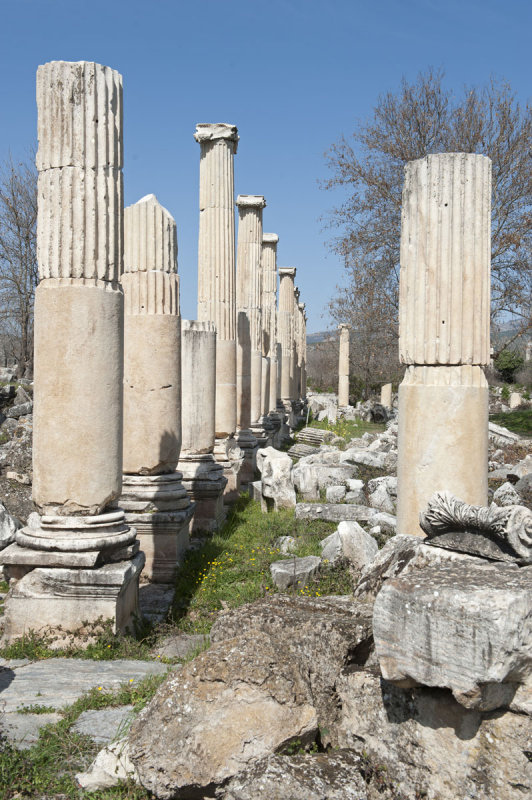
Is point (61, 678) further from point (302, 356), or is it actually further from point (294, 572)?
point (302, 356)

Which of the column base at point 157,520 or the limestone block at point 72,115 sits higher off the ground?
the limestone block at point 72,115

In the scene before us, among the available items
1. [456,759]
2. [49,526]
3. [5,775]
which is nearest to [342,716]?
[456,759]

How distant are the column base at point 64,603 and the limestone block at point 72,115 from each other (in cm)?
318

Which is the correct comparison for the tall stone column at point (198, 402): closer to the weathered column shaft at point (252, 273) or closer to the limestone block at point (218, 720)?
the limestone block at point (218, 720)

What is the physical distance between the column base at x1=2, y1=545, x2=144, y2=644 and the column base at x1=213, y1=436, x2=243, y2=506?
667cm

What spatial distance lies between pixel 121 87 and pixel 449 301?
322 centimetres

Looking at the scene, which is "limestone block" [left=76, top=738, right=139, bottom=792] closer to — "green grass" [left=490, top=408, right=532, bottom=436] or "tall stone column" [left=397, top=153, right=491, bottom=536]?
"tall stone column" [left=397, top=153, right=491, bottom=536]

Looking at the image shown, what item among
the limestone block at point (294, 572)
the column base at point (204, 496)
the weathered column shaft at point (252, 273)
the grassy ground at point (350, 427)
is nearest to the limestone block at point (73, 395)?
the limestone block at point (294, 572)

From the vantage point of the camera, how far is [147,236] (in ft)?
27.7

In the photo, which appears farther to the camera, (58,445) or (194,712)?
(58,445)

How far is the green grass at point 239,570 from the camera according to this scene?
709cm

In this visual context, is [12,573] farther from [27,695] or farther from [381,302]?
[381,302]

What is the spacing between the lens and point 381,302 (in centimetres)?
2481

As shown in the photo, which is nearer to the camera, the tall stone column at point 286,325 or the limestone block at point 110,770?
the limestone block at point 110,770
